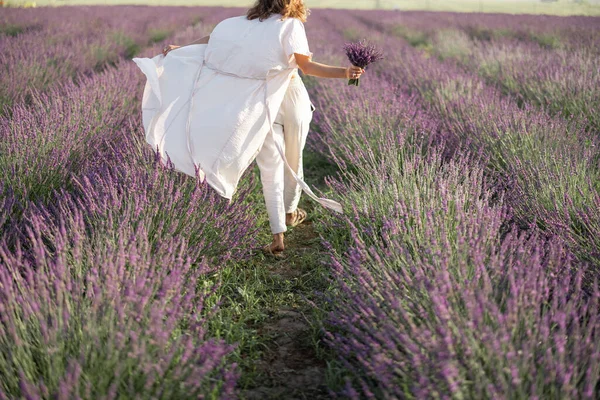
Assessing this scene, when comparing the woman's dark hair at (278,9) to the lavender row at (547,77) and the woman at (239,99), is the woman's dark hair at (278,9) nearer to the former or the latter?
the woman at (239,99)

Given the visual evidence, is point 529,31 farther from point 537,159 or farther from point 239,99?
point 239,99

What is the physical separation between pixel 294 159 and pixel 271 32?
692 mm

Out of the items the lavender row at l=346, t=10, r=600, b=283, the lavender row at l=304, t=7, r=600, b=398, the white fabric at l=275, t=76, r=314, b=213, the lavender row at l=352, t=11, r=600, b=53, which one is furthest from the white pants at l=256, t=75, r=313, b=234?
the lavender row at l=352, t=11, r=600, b=53

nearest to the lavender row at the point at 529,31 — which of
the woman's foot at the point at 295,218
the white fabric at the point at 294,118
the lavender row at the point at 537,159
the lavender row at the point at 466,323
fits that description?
the lavender row at the point at 537,159

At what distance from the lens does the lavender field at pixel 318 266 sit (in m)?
1.46

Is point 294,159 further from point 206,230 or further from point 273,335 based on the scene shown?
point 273,335

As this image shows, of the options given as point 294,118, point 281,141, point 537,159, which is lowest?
point 537,159

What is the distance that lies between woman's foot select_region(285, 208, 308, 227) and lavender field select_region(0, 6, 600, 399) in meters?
0.08

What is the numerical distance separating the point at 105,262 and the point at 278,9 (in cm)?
142

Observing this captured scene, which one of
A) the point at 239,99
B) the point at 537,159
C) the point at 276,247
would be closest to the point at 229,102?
the point at 239,99

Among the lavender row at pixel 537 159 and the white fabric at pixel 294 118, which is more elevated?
the white fabric at pixel 294 118

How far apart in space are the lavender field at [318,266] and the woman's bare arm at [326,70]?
52 centimetres

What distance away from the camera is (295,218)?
129 inches

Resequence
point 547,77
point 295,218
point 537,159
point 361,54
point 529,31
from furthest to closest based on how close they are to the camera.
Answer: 1. point 529,31
2. point 547,77
3. point 295,218
4. point 537,159
5. point 361,54
